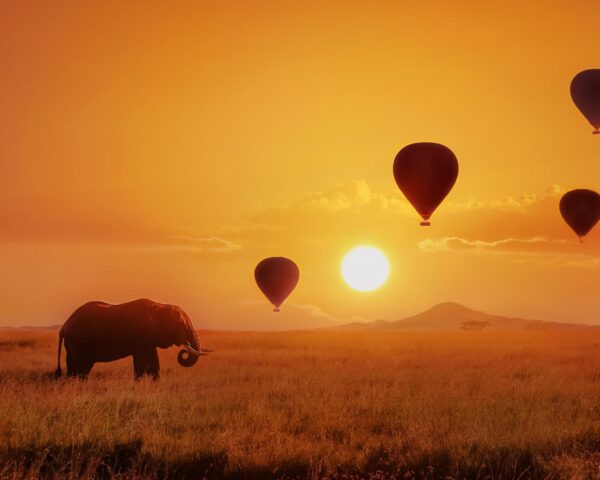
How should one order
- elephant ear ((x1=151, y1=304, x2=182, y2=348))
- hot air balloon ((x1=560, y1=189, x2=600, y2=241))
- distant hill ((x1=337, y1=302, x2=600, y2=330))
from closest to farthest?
1. elephant ear ((x1=151, y1=304, x2=182, y2=348))
2. hot air balloon ((x1=560, y1=189, x2=600, y2=241))
3. distant hill ((x1=337, y1=302, x2=600, y2=330))

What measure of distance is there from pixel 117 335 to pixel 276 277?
10201mm

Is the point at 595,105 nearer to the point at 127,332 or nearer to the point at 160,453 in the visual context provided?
the point at 127,332

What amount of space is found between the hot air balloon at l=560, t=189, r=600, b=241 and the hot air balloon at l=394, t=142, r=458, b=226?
11136 millimetres

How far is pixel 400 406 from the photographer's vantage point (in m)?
12.5

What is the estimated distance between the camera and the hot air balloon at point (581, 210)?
31.0 meters

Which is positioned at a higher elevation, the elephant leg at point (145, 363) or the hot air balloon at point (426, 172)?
the hot air balloon at point (426, 172)

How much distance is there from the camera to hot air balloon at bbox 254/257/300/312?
1049 inches

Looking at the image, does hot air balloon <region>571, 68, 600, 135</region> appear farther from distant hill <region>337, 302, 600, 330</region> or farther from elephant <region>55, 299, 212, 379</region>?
distant hill <region>337, 302, 600, 330</region>

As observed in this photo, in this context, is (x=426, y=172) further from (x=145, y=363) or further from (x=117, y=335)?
(x=117, y=335)

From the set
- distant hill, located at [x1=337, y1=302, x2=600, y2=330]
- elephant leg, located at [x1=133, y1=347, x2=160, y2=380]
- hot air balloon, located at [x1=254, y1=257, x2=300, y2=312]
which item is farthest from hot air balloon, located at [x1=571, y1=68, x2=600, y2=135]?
distant hill, located at [x1=337, y1=302, x2=600, y2=330]

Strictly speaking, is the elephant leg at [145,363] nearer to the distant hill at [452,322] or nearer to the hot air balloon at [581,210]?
the hot air balloon at [581,210]

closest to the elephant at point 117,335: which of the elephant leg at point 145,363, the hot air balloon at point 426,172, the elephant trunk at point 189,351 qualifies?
the elephant leg at point 145,363

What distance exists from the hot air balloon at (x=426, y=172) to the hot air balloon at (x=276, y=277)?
6.34 m

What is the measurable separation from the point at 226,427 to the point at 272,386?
4.50 metres
